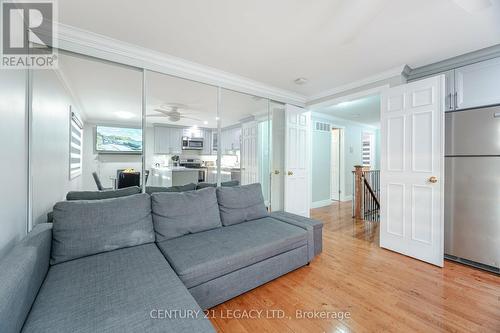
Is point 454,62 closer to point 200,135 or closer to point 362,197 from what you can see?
point 362,197

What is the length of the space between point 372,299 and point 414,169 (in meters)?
1.70

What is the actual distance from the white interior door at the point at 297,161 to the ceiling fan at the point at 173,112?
5.62 feet

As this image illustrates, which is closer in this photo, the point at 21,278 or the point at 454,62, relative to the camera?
the point at 21,278

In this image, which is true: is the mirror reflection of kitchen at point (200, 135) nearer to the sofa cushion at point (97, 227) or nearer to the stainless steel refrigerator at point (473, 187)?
the sofa cushion at point (97, 227)

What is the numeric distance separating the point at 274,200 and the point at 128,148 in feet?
8.24

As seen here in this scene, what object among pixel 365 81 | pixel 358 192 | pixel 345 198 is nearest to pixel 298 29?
pixel 365 81

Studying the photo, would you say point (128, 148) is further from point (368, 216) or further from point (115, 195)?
point (368, 216)

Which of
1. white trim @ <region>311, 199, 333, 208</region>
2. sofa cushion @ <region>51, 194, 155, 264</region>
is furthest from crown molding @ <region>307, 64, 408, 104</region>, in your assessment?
sofa cushion @ <region>51, 194, 155, 264</region>

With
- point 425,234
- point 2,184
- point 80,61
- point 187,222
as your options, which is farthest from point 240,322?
point 80,61

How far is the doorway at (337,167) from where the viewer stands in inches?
235

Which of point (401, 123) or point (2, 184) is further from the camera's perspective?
point (401, 123)

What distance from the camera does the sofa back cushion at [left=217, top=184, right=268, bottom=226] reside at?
7.89 ft

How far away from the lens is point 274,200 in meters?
3.79

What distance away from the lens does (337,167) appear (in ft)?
19.8
